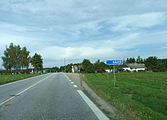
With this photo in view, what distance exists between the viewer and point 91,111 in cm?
809

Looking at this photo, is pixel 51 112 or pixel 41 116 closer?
pixel 41 116

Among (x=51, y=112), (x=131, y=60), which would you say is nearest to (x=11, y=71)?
(x=51, y=112)

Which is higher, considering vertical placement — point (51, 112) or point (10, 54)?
point (10, 54)

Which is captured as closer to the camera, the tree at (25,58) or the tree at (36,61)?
the tree at (25,58)

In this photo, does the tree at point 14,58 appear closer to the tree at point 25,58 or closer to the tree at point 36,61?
the tree at point 25,58

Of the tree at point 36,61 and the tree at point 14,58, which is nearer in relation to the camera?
the tree at point 14,58

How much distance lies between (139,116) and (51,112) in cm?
306

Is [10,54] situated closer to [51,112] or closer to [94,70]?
[94,70]

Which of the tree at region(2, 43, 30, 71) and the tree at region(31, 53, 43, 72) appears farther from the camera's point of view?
the tree at region(31, 53, 43, 72)

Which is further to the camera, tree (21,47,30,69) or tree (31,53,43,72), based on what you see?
tree (31,53,43,72)

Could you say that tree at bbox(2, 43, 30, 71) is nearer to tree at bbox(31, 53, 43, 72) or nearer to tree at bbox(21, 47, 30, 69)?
tree at bbox(21, 47, 30, 69)

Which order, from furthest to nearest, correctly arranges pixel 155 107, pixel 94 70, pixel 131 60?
1. pixel 131 60
2. pixel 94 70
3. pixel 155 107

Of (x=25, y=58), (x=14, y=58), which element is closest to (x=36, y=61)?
(x=25, y=58)

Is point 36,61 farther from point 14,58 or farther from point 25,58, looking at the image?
point 14,58
